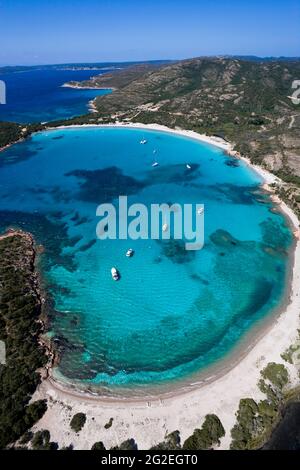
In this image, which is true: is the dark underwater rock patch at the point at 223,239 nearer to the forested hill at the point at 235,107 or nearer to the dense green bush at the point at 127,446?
the forested hill at the point at 235,107

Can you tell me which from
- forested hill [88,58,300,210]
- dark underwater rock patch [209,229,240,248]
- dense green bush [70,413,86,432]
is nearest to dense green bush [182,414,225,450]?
dense green bush [70,413,86,432]

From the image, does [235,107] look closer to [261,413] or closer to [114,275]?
[114,275]

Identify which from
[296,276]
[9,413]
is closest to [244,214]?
[296,276]

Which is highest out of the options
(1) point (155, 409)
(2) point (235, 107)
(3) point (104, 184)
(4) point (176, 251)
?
(2) point (235, 107)

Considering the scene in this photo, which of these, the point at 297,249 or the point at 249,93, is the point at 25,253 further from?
the point at 249,93

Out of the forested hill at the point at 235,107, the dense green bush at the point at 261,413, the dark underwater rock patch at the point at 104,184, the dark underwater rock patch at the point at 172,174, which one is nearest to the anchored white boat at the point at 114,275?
the dense green bush at the point at 261,413

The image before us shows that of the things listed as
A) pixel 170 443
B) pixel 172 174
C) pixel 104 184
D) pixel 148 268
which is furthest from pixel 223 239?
pixel 170 443
